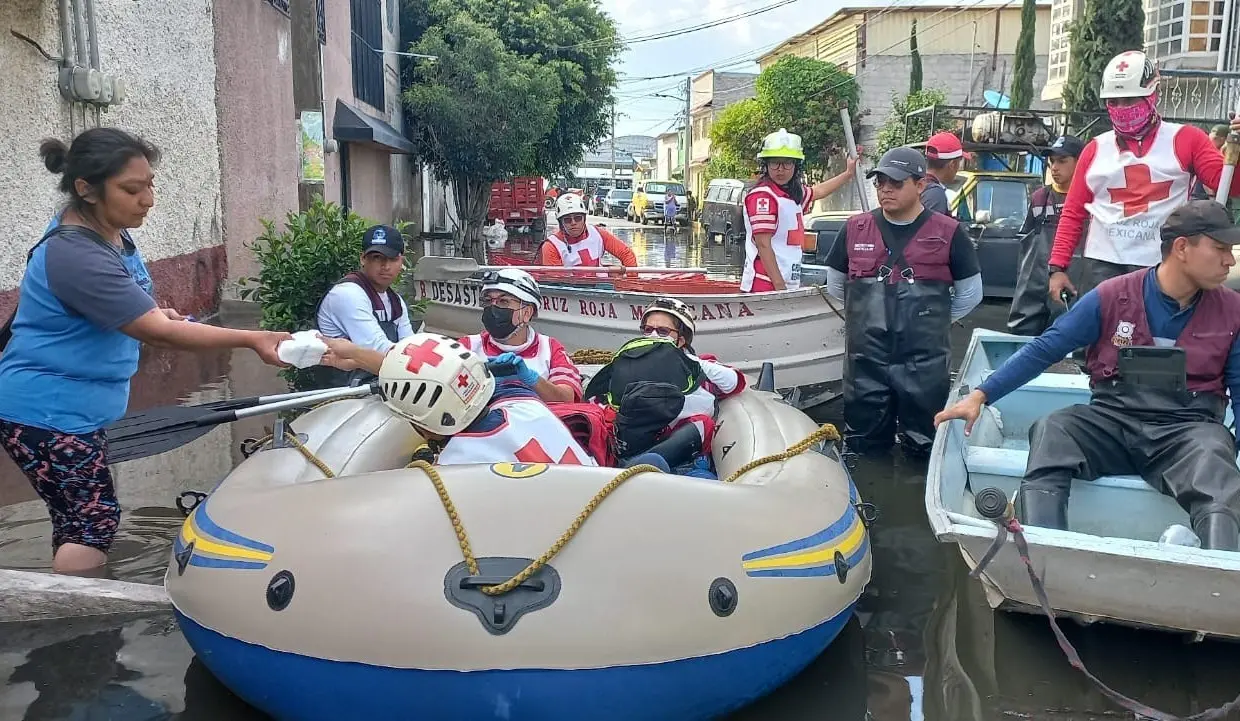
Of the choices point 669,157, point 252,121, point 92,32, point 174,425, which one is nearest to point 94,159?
point 174,425

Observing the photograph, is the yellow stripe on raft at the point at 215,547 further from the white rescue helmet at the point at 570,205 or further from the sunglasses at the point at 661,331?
the white rescue helmet at the point at 570,205

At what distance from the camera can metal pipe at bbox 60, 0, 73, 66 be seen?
705cm

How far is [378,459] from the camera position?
4.11 meters

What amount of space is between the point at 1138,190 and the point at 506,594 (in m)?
4.09

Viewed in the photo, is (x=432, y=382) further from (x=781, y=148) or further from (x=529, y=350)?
(x=781, y=148)

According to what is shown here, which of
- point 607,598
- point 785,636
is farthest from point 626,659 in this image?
point 785,636

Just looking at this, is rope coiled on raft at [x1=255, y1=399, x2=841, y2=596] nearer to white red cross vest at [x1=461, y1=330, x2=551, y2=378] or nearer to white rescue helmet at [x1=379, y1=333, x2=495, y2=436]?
white rescue helmet at [x1=379, y1=333, x2=495, y2=436]

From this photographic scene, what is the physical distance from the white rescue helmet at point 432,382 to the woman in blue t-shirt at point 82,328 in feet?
1.82

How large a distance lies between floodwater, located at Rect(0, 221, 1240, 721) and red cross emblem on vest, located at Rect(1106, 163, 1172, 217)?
6.57 ft

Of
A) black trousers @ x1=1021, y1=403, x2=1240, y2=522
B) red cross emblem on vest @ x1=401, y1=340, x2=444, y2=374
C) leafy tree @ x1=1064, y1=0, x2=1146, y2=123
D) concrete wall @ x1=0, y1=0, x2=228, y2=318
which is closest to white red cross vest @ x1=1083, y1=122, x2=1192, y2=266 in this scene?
black trousers @ x1=1021, y1=403, x2=1240, y2=522

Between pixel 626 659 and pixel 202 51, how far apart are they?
983 centimetres

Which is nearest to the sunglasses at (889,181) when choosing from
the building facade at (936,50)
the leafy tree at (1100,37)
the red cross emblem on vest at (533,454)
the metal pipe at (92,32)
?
the red cross emblem on vest at (533,454)

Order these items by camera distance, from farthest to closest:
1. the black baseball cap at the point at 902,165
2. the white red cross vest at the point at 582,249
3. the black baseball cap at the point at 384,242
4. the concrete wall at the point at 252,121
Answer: the concrete wall at the point at 252,121 < the white red cross vest at the point at 582,249 < the black baseball cap at the point at 384,242 < the black baseball cap at the point at 902,165

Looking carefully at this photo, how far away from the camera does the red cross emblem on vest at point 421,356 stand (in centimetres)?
324
